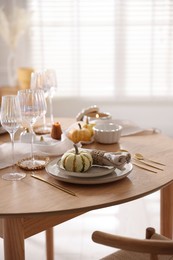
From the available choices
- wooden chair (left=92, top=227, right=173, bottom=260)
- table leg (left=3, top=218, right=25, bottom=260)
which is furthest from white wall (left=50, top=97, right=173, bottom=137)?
wooden chair (left=92, top=227, right=173, bottom=260)

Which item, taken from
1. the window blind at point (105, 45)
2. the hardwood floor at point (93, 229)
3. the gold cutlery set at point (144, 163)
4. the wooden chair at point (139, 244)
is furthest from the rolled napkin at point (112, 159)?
the window blind at point (105, 45)

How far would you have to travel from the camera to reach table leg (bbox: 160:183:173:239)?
2010 millimetres

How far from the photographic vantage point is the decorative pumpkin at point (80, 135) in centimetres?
203

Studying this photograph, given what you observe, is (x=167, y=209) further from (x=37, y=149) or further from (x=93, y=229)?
(x=93, y=229)

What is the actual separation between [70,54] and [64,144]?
2.44 m

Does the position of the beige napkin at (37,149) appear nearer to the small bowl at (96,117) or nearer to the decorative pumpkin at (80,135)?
the decorative pumpkin at (80,135)

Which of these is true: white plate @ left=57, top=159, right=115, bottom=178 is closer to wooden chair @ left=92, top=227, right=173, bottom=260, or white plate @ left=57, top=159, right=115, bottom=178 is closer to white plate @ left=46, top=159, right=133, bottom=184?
white plate @ left=46, top=159, right=133, bottom=184

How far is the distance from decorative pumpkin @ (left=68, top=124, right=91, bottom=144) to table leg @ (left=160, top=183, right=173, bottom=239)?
37cm

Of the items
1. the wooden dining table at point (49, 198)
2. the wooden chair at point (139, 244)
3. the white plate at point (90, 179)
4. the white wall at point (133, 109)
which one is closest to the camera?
the wooden chair at point (139, 244)

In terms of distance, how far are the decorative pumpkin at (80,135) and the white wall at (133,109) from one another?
232 centimetres

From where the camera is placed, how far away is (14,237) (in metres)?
1.54

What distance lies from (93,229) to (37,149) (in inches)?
41.3

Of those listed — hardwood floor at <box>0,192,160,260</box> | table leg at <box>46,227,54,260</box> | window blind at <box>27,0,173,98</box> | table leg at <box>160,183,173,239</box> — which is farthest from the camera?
window blind at <box>27,0,173,98</box>

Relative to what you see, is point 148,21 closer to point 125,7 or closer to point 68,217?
point 125,7
